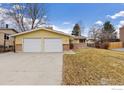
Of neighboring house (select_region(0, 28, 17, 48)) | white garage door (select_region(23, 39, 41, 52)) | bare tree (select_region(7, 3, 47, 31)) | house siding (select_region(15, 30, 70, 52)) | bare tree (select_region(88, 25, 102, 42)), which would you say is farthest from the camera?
bare tree (select_region(88, 25, 102, 42))

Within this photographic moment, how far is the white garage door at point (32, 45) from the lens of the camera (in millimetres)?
21172

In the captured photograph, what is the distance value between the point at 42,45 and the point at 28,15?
1312 cm

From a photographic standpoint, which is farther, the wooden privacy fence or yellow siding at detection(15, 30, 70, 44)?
the wooden privacy fence

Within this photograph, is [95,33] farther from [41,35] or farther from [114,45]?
[41,35]

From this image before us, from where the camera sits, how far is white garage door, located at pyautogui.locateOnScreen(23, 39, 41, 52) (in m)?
Answer: 21.2

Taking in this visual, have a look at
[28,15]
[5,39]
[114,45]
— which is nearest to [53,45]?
[5,39]

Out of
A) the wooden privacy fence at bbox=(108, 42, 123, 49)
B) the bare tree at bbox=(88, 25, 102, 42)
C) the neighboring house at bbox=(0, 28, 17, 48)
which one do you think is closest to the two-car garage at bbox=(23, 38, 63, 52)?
the neighboring house at bbox=(0, 28, 17, 48)

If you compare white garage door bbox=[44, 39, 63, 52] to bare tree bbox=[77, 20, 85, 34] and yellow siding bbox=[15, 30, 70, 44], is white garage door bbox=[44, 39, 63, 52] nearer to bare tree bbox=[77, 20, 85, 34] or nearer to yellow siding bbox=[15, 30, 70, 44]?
yellow siding bbox=[15, 30, 70, 44]

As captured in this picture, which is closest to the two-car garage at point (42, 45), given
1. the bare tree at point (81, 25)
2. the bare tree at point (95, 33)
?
the bare tree at point (81, 25)

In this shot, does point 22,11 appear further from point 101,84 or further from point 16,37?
point 101,84

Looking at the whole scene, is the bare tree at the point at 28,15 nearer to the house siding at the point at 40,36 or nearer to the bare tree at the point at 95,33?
the house siding at the point at 40,36

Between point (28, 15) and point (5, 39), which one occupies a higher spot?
point (28, 15)

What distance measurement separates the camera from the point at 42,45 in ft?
69.4
